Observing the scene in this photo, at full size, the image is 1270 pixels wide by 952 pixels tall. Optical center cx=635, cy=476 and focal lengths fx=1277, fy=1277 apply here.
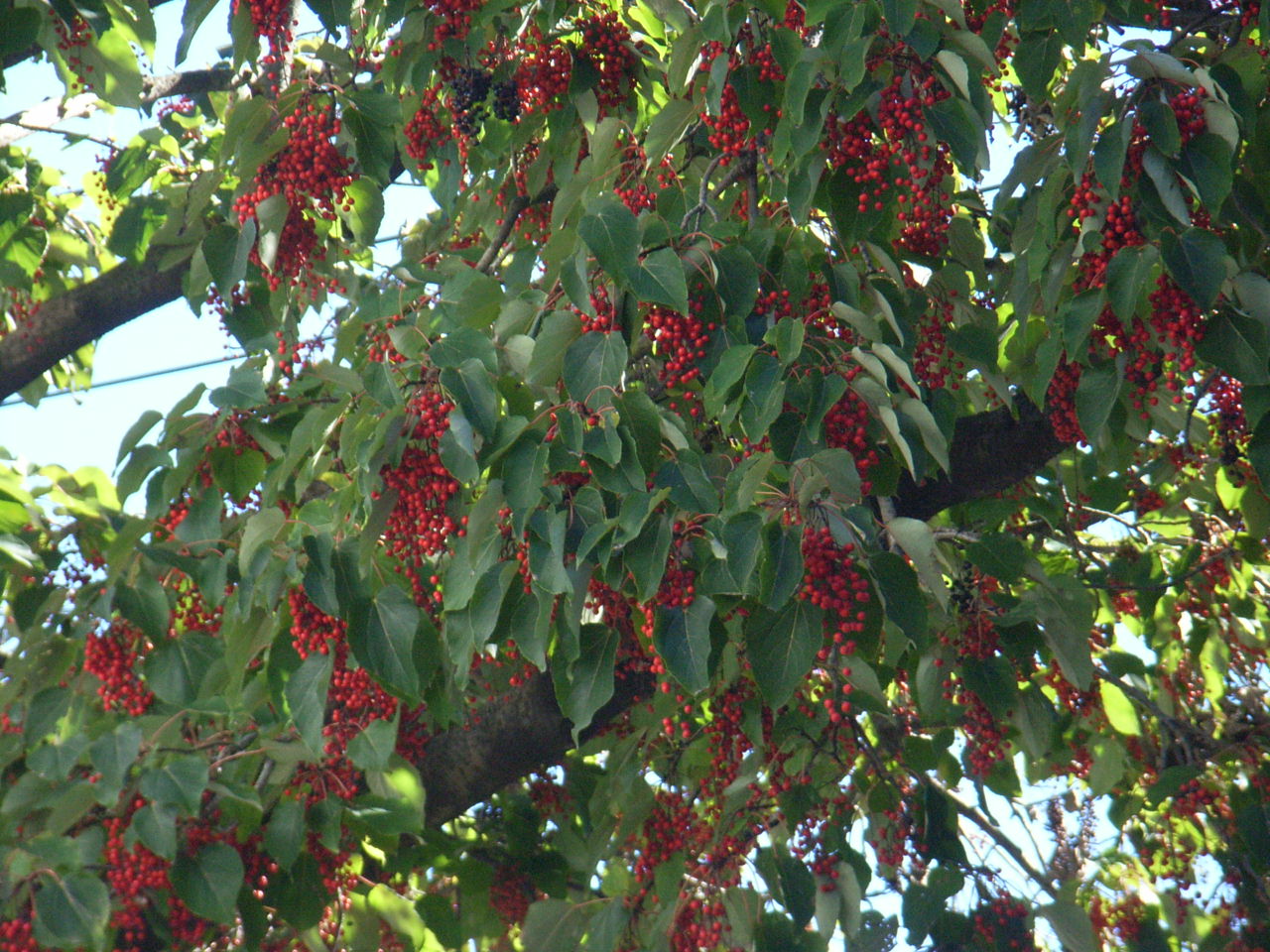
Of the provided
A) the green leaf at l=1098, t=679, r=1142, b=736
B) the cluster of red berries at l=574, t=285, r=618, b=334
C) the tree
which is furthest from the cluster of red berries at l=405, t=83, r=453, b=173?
the green leaf at l=1098, t=679, r=1142, b=736

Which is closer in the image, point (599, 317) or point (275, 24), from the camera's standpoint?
point (599, 317)

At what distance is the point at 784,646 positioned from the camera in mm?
1995

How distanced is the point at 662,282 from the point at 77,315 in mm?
2473

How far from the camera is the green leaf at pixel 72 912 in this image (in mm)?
2326

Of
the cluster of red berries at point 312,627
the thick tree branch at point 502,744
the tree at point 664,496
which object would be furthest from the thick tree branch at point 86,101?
the thick tree branch at point 502,744

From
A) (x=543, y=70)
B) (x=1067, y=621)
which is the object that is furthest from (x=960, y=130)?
(x=543, y=70)

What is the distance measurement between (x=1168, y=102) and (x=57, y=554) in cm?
253

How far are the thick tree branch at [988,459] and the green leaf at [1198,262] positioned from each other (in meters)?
0.69

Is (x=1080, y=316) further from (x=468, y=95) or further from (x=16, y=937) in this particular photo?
(x=16, y=937)

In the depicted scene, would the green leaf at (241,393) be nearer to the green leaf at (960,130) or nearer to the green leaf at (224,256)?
the green leaf at (224,256)

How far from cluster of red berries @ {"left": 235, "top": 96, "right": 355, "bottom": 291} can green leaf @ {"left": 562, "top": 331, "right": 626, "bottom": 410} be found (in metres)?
0.88

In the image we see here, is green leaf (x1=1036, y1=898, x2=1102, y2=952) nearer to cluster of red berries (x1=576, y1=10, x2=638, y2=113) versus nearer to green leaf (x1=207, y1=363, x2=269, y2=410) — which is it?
green leaf (x1=207, y1=363, x2=269, y2=410)

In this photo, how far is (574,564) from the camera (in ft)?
6.88

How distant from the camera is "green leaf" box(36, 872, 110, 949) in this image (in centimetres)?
233
